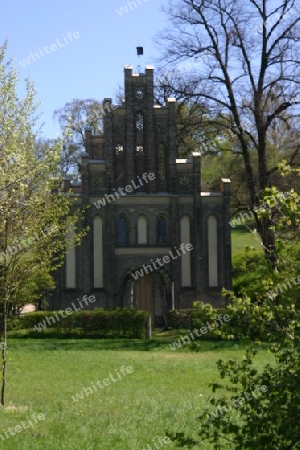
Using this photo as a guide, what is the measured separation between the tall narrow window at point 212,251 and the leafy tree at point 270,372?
23757 millimetres

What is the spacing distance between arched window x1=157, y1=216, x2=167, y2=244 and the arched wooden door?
68.2 inches

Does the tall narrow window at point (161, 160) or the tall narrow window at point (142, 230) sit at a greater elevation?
the tall narrow window at point (161, 160)

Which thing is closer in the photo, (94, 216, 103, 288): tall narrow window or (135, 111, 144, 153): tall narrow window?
(94, 216, 103, 288): tall narrow window

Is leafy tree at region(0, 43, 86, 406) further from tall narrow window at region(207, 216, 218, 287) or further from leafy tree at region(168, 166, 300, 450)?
tall narrow window at region(207, 216, 218, 287)

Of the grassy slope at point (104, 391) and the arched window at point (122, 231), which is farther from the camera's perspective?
the arched window at point (122, 231)

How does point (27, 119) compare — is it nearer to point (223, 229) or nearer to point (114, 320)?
point (114, 320)

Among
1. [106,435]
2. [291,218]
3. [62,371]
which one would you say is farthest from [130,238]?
[291,218]

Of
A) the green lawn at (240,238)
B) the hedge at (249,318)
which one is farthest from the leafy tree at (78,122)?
the hedge at (249,318)

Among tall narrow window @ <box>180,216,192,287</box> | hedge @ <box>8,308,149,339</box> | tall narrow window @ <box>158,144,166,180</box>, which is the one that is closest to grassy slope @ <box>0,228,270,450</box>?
hedge @ <box>8,308,149,339</box>

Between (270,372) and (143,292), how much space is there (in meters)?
24.4

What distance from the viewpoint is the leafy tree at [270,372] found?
18.2ft

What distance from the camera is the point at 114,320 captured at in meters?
26.3

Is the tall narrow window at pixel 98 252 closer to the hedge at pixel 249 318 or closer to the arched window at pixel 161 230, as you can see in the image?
the arched window at pixel 161 230

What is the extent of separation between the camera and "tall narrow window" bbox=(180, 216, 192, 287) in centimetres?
2992
